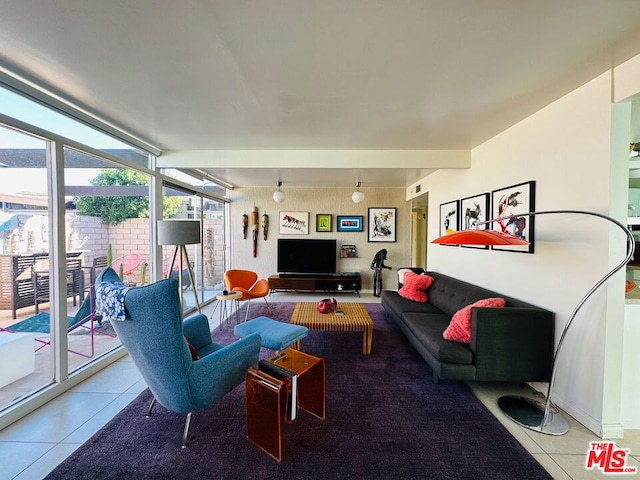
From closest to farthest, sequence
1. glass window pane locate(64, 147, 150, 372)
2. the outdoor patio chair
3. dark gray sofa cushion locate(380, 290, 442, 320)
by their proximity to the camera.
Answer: the outdoor patio chair → glass window pane locate(64, 147, 150, 372) → dark gray sofa cushion locate(380, 290, 442, 320)

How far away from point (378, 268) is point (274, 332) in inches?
141

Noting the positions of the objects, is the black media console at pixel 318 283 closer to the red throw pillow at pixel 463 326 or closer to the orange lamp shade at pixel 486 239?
the red throw pillow at pixel 463 326

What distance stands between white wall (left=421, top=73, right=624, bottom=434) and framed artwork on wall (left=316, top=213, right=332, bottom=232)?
363 cm

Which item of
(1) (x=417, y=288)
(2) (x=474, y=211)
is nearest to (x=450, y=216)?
(2) (x=474, y=211)

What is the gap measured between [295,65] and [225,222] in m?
4.72

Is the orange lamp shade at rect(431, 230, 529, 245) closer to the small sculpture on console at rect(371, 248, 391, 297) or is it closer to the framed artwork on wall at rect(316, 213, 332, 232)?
the small sculpture on console at rect(371, 248, 391, 297)

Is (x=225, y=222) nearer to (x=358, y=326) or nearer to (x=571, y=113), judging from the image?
(x=358, y=326)

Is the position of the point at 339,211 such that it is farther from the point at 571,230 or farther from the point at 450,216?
the point at 571,230

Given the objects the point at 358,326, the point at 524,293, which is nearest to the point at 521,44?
the point at 524,293

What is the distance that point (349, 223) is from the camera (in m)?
5.82

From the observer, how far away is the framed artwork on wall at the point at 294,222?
5816 mm

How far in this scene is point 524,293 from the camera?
2.39m

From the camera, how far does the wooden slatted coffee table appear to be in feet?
8.95

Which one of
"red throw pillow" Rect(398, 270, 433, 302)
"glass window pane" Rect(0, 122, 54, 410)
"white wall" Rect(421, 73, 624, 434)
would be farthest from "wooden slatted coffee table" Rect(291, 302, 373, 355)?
"glass window pane" Rect(0, 122, 54, 410)
